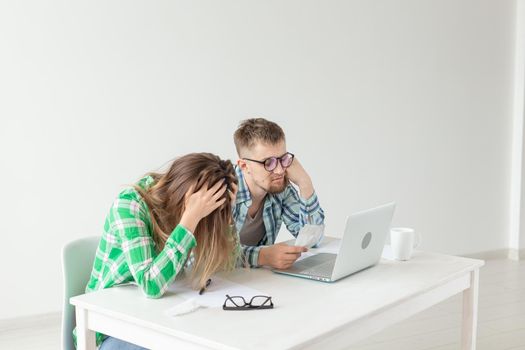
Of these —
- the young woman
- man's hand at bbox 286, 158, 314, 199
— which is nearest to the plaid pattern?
the young woman

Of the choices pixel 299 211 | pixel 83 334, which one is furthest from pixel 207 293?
pixel 299 211

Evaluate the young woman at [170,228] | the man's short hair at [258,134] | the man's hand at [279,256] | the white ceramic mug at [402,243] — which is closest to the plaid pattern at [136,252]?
the young woman at [170,228]

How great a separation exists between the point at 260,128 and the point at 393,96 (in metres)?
2.48

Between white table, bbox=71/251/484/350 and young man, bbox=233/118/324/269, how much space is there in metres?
0.11

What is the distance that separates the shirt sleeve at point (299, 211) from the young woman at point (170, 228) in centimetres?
76

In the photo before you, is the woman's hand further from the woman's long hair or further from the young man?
the young man

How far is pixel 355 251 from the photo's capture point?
207 centimetres

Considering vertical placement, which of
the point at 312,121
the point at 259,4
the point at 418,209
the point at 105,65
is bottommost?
the point at 418,209

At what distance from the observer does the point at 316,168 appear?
4.42 meters

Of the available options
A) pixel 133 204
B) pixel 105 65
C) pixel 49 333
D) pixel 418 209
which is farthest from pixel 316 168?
pixel 133 204

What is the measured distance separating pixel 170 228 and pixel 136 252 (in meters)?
0.16

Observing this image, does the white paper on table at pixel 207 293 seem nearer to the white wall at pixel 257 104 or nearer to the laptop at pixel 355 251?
the laptop at pixel 355 251

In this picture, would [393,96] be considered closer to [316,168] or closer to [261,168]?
[316,168]

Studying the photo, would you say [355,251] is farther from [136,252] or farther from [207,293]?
[136,252]
